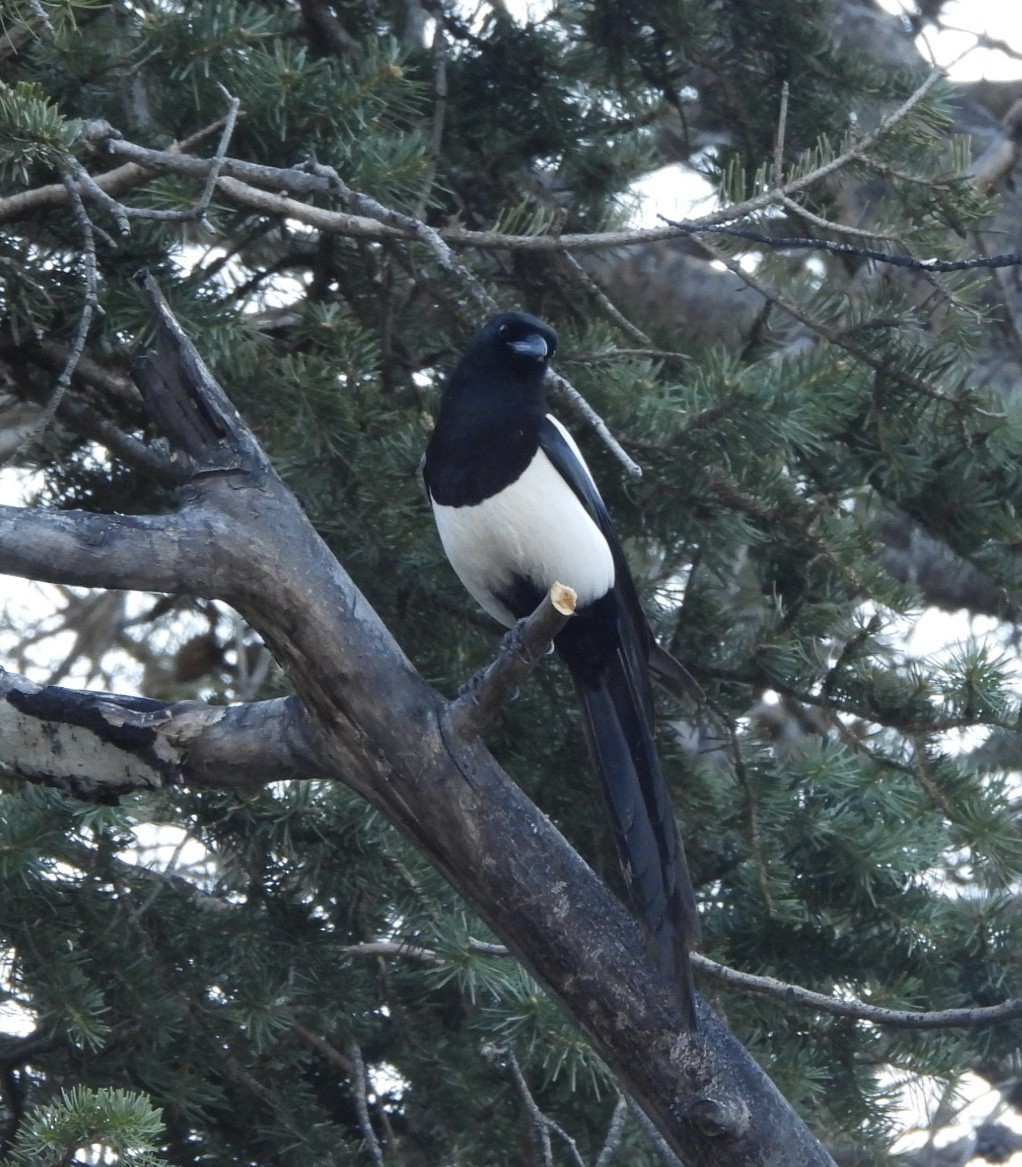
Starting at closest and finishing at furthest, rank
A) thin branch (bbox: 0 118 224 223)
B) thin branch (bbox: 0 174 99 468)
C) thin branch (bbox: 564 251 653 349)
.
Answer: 1. thin branch (bbox: 0 174 99 468)
2. thin branch (bbox: 0 118 224 223)
3. thin branch (bbox: 564 251 653 349)

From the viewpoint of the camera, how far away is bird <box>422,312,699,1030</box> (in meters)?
1.98

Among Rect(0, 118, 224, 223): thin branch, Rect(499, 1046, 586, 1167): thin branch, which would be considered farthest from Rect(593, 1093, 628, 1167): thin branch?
Rect(0, 118, 224, 223): thin branch

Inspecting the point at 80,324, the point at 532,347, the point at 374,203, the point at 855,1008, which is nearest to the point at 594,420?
the point at 532,347

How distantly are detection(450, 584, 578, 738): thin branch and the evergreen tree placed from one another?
454 millimetres

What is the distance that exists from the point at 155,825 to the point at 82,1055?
0.32 meters

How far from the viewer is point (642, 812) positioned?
178cm

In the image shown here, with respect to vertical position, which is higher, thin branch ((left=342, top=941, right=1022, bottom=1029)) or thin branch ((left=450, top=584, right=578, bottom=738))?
thin branch ((left=450, top=584, right=578, bottom=738))

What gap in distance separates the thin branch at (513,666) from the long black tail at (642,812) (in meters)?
0.29

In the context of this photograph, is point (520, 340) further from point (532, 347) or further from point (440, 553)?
point (440, 553)

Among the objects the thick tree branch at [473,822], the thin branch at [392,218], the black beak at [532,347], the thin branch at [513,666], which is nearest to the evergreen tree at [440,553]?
the thin branch at [392,218]

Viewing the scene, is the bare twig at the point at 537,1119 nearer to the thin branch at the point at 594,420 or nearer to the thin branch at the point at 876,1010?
the thin branch at the point at 876,1010

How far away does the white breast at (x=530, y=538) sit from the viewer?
203 cm

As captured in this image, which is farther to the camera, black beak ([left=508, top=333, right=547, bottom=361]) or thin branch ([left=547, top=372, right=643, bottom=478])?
black beak ([left=508, top=333, right=547, bottom=361])

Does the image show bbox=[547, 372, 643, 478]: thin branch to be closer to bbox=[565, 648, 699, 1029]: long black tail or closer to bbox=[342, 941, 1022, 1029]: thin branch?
bbox=[565, 648, 699, 1029]: long black tail
